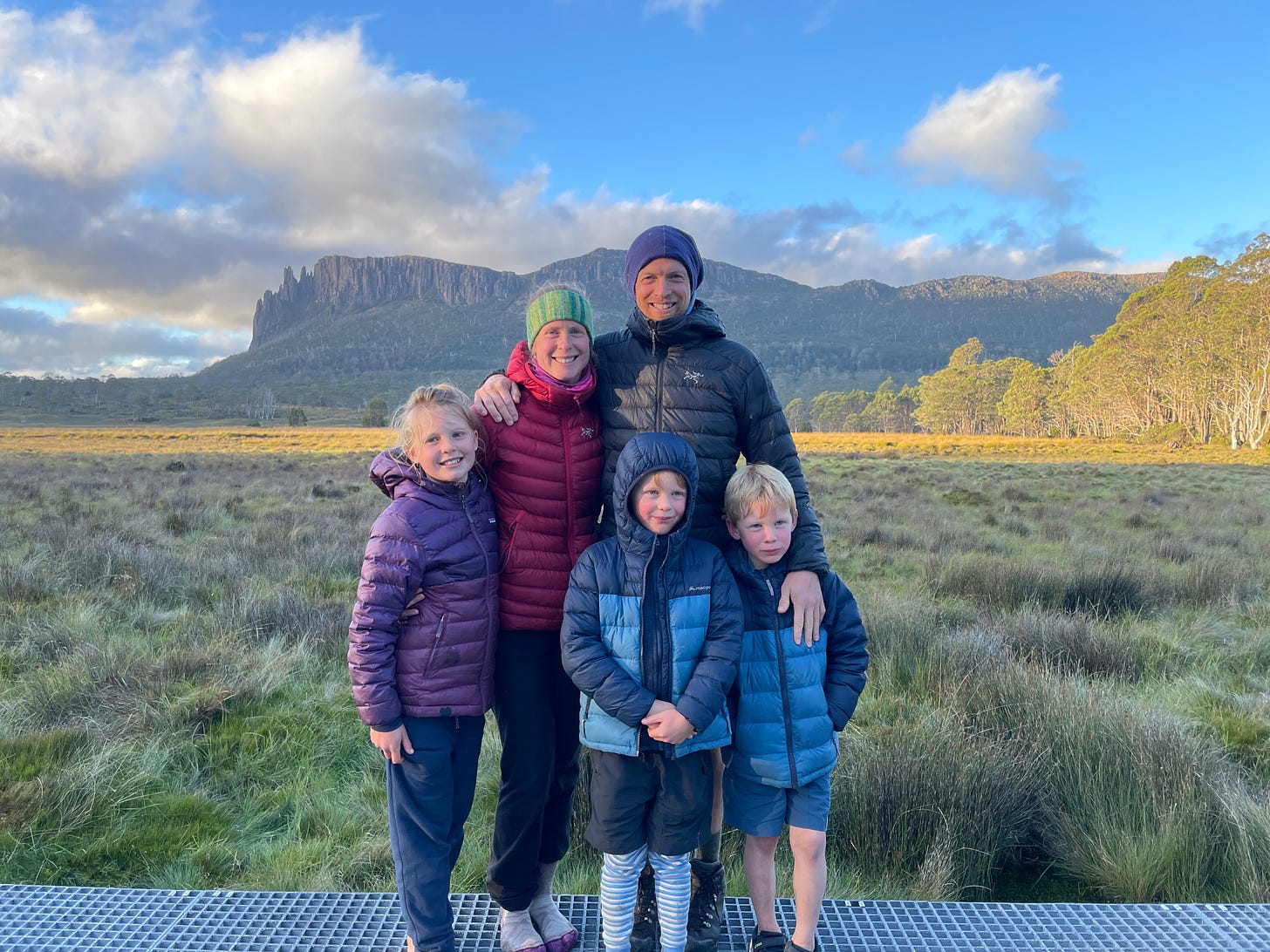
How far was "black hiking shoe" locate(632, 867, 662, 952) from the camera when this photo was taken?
2.25 metres

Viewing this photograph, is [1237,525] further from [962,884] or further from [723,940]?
[723,940]

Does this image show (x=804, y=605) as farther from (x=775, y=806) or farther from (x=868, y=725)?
(x=868, y=725)

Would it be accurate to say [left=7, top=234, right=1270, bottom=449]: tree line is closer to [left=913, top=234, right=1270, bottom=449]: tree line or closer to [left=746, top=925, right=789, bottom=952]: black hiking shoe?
[left=913, top=234, right=1270, bottom=449]: tree line

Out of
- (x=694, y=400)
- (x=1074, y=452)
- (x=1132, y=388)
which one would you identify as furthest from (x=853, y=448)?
(x=694, y=400)

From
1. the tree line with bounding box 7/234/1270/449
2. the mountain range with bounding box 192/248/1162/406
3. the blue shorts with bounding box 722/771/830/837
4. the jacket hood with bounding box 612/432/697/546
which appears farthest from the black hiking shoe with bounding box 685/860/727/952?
the mountain range with bounding box 192/248/1162/406

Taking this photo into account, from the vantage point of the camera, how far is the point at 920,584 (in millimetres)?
7570

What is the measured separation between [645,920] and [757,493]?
150cm

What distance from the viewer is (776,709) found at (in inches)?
86.3

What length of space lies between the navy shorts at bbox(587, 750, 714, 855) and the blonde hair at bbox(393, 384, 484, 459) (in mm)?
1131

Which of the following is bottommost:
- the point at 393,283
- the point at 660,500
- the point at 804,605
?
the point at 804,605

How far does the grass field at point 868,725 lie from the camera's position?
2.84m

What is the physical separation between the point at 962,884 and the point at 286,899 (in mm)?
2589

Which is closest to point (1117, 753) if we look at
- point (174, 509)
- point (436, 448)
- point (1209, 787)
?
point (1209, 787)

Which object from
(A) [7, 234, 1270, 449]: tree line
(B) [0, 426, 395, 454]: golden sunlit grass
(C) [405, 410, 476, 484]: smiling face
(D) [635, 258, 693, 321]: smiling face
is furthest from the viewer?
(A) [7, 234, 1270, 449]: tree line
